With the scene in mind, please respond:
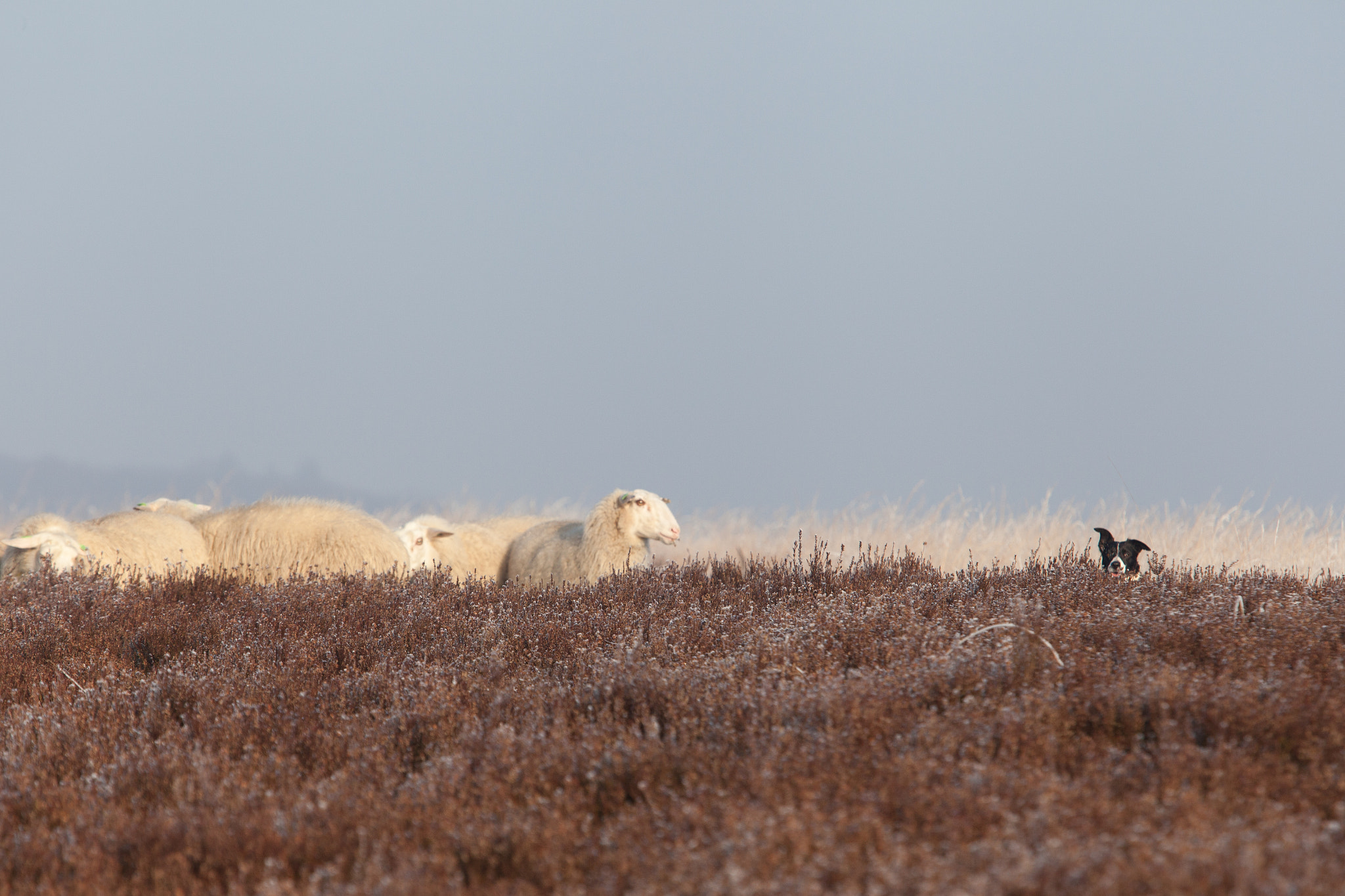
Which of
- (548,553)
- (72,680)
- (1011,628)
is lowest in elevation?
(72,680)

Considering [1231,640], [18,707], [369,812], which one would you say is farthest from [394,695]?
[1231,640]

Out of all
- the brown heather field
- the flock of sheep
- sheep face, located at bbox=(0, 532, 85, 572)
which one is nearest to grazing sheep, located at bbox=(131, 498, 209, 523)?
the flock of sheep

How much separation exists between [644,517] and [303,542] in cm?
335

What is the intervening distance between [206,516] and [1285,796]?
9480 millimetres

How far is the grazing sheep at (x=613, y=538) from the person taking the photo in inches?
370

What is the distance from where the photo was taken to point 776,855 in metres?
2.03

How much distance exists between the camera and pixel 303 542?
8828 mm

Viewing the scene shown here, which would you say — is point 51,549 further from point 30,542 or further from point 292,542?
point 292,542

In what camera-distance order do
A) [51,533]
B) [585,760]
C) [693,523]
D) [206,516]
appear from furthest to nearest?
[693,523] → [206,516] → [51,533] → [585,760]

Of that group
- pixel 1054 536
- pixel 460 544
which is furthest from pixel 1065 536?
pixel 460 544

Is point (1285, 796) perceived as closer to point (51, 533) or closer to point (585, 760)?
point (585, 760)

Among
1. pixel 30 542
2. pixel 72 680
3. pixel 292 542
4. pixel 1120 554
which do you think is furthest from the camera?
pixel 292 542

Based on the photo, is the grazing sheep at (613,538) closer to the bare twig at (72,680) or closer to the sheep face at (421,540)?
the sheep face at (421,540)

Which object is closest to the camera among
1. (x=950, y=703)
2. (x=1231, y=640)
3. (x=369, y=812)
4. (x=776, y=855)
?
(x=776, y=855)
